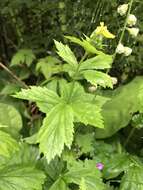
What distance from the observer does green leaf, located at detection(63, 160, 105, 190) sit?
1.66 meters

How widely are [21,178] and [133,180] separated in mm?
487

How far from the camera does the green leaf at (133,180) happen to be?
1839 mm

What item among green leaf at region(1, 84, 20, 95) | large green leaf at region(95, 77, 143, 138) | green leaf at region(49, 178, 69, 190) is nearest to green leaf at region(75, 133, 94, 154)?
large green leaf at region(95, 77, 143, 138)

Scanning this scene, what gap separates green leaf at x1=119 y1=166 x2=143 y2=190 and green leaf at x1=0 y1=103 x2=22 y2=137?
2.06 ft

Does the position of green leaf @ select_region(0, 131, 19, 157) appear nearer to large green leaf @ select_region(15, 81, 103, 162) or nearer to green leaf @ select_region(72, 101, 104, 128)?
large green leaf @ select_region(15, 81, 103, 162)

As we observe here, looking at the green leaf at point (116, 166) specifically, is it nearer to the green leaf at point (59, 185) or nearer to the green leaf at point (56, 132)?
the green leaf at point (59, 185)

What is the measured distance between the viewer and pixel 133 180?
6.06 feet

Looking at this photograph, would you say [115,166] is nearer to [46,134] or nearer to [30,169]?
[30,169]

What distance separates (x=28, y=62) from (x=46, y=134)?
3.82ft

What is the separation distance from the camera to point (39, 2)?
268 cm

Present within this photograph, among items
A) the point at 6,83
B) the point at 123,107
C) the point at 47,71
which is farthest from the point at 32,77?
the point at 123,107

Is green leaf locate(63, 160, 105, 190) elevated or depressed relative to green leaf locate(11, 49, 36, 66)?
depressed

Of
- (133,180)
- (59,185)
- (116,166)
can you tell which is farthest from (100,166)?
(59,185)

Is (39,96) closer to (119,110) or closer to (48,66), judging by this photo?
(119,110)
